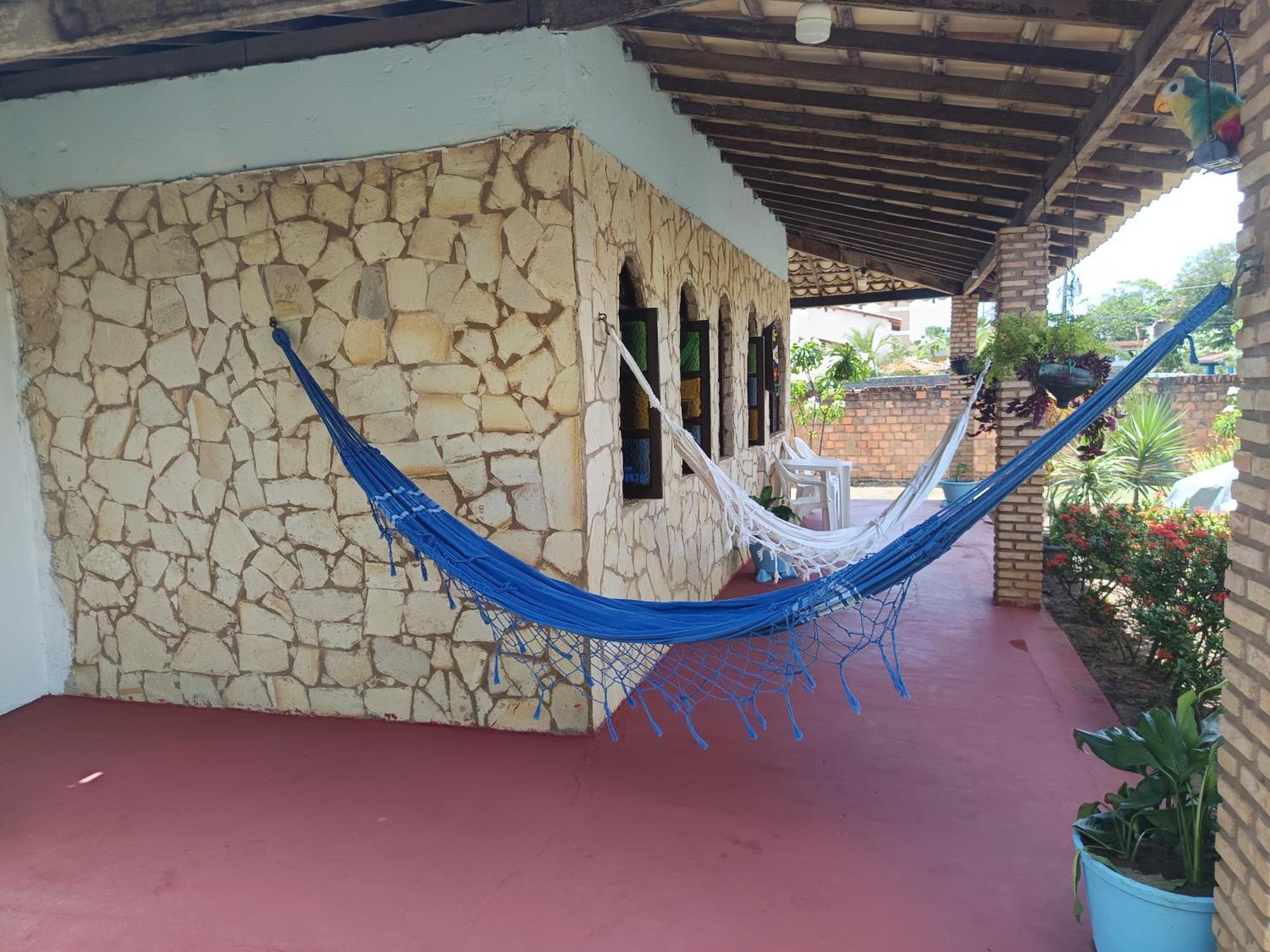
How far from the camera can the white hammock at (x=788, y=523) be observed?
3139 mm

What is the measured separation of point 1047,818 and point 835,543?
1305mm

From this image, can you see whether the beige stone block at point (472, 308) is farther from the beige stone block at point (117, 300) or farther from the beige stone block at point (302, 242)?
the beige stone block at point (117, 300)

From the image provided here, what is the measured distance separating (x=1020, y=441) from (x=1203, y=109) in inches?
127

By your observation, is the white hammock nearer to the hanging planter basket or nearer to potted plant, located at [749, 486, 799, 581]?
the hanging planter basket

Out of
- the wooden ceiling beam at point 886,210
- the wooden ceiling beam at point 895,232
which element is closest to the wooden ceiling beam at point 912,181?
the wooden ceiling beam at point 886,210

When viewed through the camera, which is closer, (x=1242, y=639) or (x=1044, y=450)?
(x=1242, y=639)

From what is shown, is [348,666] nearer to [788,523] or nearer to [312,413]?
[312,413]

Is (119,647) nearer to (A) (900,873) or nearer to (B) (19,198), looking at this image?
(B) (19,198)

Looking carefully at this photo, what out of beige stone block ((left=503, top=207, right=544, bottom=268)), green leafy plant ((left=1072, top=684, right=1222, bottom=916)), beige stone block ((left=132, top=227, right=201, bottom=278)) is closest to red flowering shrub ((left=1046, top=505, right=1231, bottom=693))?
green leafy plant ((left=1072, top=684, right=1222, bottom=916))

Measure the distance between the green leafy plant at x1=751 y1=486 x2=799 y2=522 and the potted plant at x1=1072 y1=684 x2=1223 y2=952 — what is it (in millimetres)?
3512

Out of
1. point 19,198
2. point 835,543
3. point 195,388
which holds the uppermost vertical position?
point 19,198

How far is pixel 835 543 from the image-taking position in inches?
135

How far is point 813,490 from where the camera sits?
6719 mm

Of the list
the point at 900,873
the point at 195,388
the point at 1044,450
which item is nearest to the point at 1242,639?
the point at 1044,450
